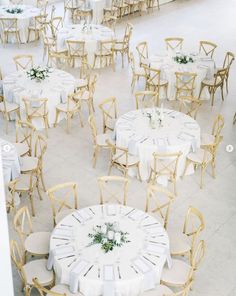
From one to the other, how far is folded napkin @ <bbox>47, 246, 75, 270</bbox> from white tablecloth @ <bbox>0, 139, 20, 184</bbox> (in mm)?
1921

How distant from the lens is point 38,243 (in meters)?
6.70

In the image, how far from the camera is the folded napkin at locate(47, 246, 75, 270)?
20.3 feet

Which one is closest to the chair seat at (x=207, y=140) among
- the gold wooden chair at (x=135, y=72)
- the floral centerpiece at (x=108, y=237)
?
the gold wooden chair at (x=135, y=72)

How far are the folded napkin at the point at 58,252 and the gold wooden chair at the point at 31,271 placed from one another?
0.10 metres

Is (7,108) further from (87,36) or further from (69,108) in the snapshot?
(87,36)

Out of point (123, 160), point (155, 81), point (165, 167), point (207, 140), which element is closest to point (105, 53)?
point (155, 81)

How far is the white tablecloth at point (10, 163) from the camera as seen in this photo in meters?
7.78

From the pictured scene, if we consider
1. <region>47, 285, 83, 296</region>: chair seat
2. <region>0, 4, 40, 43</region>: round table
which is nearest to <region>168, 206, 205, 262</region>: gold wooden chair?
<region>47, 285, 83, 296</region>: chair seat

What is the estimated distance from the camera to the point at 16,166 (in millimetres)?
7973

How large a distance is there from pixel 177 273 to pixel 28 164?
3.21 metres

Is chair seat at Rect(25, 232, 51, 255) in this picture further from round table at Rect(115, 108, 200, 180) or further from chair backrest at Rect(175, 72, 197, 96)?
chair backrest at Rect(175, 72, 197, 96)

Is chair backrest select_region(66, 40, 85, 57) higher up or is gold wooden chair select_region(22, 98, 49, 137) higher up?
chair backrest select_region(66, 40, 85, 57)

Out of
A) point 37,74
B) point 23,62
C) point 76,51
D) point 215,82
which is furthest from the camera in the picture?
point 23,62

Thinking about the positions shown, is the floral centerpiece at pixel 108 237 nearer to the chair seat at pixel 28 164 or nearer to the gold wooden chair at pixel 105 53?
the chair seat at pixel 28 164
